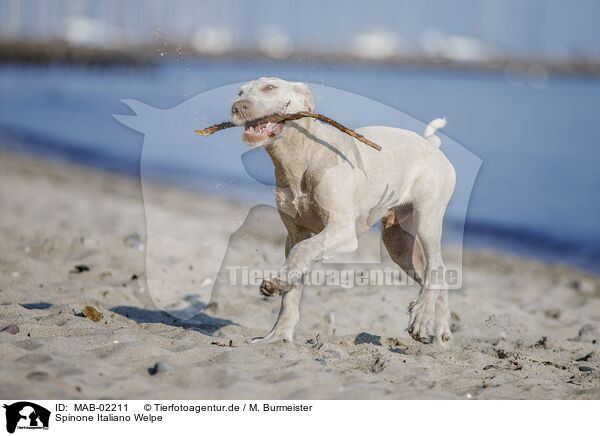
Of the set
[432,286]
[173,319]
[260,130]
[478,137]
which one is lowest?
[173,319]

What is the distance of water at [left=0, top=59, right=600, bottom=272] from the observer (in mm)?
5164

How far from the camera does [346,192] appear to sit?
470cm

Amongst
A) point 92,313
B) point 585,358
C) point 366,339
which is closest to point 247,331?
point 366,339

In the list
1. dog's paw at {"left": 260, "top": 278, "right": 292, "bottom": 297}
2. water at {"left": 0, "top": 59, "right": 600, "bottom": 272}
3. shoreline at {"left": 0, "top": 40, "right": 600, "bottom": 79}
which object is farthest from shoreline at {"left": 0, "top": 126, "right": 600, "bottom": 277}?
dog's paw at {"left": 260, "top": 278, "right": 292, "bottom": 297}

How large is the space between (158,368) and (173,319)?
2.02 metres

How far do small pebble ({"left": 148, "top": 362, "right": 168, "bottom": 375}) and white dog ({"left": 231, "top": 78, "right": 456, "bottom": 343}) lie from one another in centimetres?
74

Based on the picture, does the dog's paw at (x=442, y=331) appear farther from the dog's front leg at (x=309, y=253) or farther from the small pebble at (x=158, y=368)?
the small pebble at (x=158, y=368)

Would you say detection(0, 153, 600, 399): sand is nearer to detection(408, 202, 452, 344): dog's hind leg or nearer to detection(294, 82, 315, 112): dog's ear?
detection(408, 202, 452, 344): dog's hind leg

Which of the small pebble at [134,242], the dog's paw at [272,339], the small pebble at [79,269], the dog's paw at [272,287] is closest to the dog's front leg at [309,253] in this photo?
the dog's paw at [272,287]

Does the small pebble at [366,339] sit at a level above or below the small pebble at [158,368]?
below

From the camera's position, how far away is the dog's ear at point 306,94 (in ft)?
15.4

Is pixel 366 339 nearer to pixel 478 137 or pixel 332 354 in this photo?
pixel 332 354
